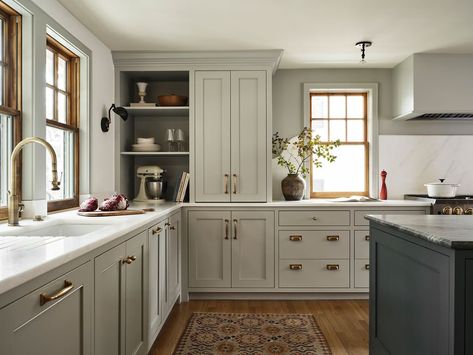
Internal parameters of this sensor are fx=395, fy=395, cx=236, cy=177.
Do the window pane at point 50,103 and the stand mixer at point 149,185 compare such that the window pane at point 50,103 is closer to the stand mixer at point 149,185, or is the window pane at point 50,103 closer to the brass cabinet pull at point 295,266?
the stand mixer at point 149,185

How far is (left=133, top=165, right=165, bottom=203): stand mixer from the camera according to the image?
383cm

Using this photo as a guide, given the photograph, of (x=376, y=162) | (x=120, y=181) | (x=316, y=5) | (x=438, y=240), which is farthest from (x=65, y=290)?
(x=376, y=162)

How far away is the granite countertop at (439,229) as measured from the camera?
147 centimetres

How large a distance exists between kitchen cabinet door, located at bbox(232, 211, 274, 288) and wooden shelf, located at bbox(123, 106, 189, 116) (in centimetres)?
114

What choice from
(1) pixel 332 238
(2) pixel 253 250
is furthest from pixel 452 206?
(2) pixel 253 250

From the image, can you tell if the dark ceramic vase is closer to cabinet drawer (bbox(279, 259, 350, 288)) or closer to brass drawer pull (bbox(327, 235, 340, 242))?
brass drawer pull (bbox(327, 235, 340, 242))

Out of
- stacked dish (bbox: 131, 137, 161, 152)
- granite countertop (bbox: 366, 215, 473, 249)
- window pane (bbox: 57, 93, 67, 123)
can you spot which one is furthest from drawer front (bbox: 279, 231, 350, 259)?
window pane (bbox: 57, 93, 67, 123)

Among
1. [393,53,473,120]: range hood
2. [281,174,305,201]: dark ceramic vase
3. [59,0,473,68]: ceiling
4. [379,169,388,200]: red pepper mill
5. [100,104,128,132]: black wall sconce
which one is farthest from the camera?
[379,169,388,200]: red pepper mill

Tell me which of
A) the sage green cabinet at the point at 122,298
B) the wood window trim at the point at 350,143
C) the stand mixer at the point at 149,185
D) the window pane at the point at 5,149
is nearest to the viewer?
the sage green cabinet at the point at 122,298

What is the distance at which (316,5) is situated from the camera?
8.86 ft

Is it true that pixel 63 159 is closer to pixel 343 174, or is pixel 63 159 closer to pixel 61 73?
pixel 61 73

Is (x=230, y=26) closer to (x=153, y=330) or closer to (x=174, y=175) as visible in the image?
(x=174, y=175)

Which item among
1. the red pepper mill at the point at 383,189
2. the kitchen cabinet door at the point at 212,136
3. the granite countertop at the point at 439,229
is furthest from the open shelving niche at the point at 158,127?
the granite countertop at the point at 439,229

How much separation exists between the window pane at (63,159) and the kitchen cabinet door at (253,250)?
1.43m
